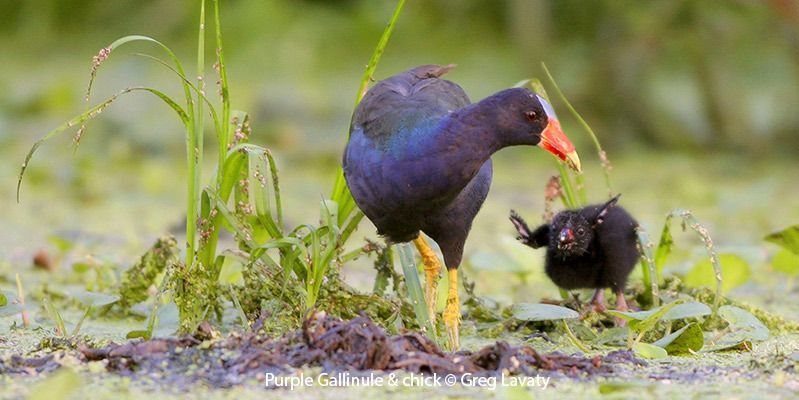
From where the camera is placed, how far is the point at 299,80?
26.5ft

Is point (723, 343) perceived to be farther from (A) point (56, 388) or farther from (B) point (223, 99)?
(A) point (56, 388)

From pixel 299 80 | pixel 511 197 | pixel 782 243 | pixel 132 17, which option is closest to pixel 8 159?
pixel 132 17

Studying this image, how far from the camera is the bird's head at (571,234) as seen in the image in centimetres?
355

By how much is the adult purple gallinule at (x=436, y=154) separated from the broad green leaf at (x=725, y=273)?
94cm

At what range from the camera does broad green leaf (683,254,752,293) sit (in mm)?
3938

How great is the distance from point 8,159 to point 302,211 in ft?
7.61

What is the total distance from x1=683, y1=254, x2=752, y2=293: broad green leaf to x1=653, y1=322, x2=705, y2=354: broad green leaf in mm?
884

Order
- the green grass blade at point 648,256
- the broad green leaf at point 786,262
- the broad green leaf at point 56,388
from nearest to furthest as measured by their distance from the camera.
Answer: the broad green leaf at point 56,388 → the green grass blade at point 648,256 → the broad green leaf at point 786,262

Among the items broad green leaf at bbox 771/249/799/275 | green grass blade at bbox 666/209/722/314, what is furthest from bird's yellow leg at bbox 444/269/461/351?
broad green leaf at bbox 771/249/799/275

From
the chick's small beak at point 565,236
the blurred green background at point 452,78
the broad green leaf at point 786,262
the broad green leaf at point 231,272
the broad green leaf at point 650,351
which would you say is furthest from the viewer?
the blurred green background at point 452,78

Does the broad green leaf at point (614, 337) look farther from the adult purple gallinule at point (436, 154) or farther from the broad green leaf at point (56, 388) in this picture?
the broad green leaf at point (56, 388)

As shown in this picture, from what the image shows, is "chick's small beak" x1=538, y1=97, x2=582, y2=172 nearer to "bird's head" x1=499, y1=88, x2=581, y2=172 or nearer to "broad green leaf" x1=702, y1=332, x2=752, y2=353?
"bird's head" x1=499, y1=88, x2=581, y2=172

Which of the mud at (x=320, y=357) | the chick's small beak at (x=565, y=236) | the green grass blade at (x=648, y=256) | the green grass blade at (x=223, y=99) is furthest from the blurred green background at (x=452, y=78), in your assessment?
the mud at (x=320, y=357)

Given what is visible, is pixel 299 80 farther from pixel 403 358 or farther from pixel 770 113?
pixel 403 358
